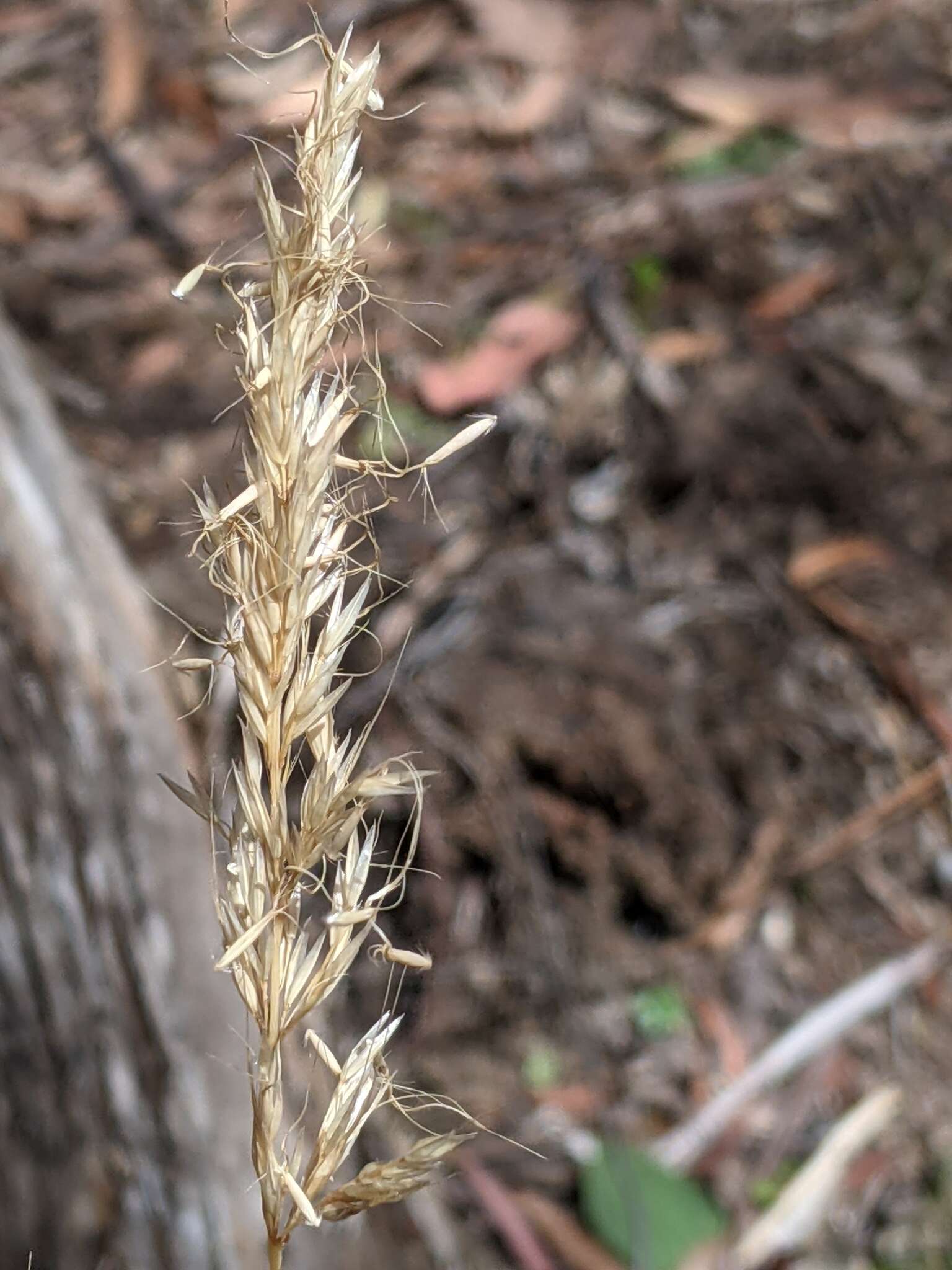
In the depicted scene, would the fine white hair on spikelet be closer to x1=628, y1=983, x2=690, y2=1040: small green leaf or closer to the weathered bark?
the weathered bark

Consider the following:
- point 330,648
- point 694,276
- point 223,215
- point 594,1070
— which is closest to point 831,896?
point 594,1070

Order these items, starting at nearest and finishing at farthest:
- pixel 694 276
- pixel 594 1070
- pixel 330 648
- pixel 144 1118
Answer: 1. pixel 330 648
2. pixel 144 1118
3. pixel 594 1070
4. pixel 694 276

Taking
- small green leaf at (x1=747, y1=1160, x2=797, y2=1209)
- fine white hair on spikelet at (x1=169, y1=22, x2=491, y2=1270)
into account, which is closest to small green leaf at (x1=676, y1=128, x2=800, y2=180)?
small green leaf at (x1=747, y1=1160, x2=797, y2=1209)

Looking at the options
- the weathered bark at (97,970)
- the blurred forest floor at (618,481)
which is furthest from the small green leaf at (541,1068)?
the weathered bark at (97,970)

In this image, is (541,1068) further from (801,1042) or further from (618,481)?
(618,481)

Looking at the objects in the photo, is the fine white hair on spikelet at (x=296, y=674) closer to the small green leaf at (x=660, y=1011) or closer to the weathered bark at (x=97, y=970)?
the weathered bark at (x=97, y=970)

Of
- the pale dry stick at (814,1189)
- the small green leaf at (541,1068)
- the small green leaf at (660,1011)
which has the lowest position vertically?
the pale dry stick at (814,1189)

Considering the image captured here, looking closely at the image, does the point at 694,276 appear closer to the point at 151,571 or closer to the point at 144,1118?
the point at 151,571

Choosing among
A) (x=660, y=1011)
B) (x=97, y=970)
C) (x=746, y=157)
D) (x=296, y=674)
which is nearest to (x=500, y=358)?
(x=746, y=157)
